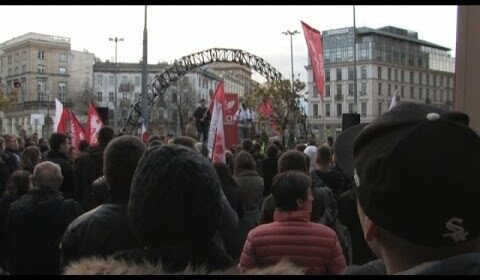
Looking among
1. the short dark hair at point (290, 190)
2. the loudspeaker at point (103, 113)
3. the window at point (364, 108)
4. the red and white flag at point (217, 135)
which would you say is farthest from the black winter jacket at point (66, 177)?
the window at point (364, 108)

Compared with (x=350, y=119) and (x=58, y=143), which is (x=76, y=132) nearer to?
A: (x=58, y=143)

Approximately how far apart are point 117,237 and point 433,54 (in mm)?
151758

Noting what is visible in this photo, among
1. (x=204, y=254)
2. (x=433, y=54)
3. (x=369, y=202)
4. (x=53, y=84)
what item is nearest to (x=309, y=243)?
(x=204, y=254)

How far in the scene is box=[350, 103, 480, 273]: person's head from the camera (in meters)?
1.47

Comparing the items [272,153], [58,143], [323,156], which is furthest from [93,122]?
[323,156]

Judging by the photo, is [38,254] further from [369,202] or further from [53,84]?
[53,84]

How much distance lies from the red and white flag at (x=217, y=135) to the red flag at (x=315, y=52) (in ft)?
22.8

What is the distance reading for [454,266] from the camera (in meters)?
1.46

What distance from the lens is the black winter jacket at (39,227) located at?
5.45 metres

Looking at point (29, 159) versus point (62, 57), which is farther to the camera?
point (62, 57)

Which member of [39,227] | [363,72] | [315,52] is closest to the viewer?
[39,227]

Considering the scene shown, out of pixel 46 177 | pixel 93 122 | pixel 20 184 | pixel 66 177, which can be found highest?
pixel 93 122

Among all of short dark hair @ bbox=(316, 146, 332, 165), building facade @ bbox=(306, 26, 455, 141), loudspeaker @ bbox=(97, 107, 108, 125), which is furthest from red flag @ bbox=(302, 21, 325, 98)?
building facade @ bbox=(306, 26, 455, 141)

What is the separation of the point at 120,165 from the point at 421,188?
235cm
